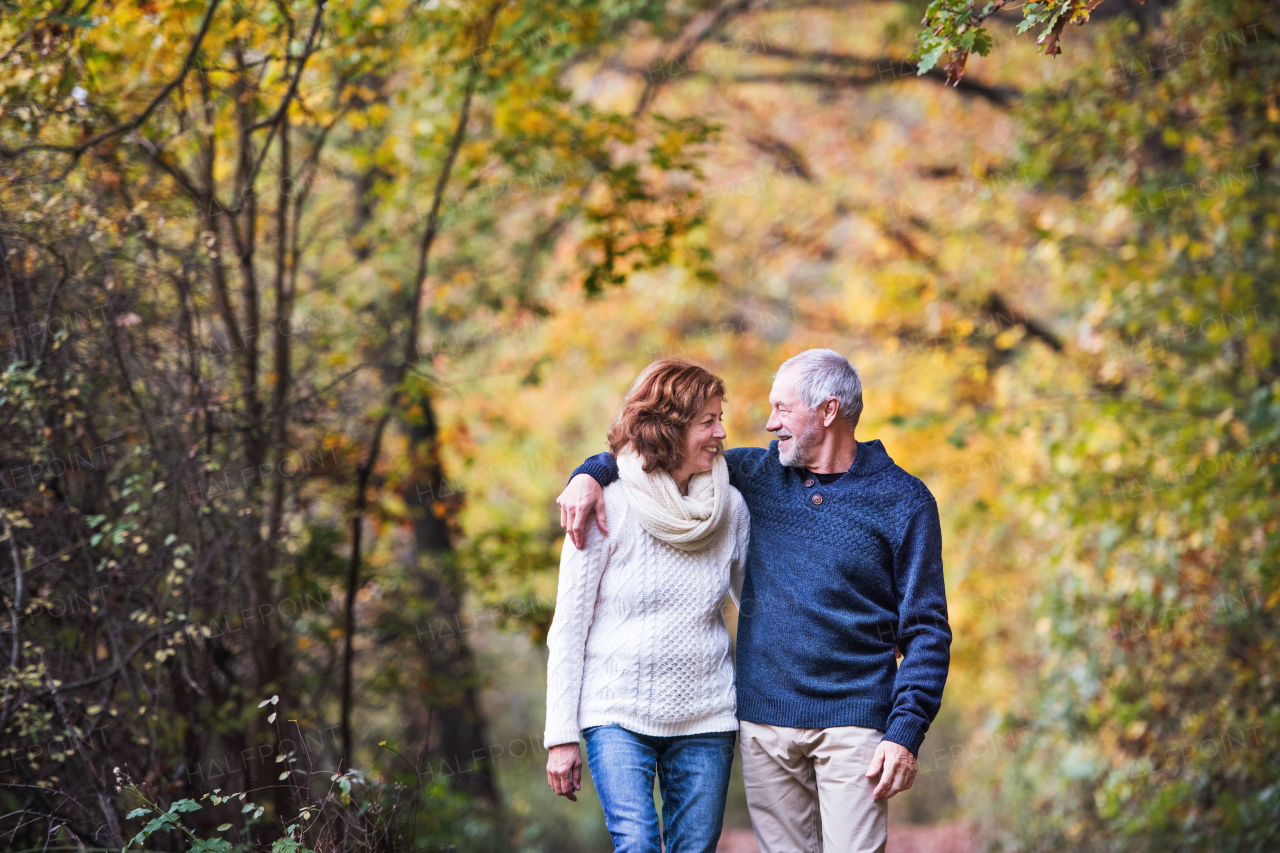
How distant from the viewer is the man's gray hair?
2.72 metres

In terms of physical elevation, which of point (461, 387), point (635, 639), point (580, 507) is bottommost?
point (635, 639)

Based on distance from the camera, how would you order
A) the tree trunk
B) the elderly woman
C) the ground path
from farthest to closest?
1. the ground path
2. the tree trunk
3. the elderly woman

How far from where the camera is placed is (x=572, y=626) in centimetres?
261

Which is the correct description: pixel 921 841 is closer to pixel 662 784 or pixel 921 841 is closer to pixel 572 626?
pixel 662 784

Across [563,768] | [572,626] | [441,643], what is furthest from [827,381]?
[441,643]

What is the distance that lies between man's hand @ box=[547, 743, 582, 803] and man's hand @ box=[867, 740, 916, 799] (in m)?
0.73

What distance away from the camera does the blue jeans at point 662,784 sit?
96.6 inches

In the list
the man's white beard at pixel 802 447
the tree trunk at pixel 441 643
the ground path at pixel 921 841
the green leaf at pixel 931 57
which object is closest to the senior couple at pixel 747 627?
the man's white beard at pixel 802 447

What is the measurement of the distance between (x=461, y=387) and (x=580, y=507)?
24.3ft

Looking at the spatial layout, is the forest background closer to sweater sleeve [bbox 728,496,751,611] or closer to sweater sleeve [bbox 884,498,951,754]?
sweater sleeve [bbox 728,496,751,611]

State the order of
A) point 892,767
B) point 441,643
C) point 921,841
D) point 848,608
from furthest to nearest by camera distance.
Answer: point 921,841, point 441,643, point 848,608, point 892,767

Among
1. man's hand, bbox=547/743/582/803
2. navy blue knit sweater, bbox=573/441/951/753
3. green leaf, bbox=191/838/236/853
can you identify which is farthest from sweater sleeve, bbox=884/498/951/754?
green leaf, bbox=191/838/236/853

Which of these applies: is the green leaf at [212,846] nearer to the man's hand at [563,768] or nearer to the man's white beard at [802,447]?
the man's hand at [563,768]

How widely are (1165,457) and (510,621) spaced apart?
417cm
